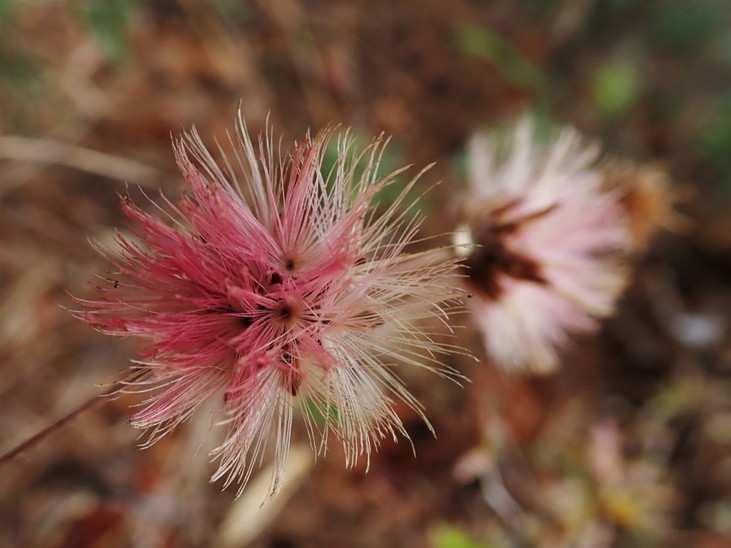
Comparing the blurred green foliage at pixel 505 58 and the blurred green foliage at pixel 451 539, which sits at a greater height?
the blurred green foliage at pixel 505 58

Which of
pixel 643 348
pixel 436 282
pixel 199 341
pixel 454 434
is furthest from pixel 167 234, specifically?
pixel 643 348

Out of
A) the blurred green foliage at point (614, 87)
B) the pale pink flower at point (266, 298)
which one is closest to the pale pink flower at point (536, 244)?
the pale pink flower at point (266, 298)

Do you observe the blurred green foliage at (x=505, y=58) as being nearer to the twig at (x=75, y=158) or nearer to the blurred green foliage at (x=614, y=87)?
the blurred green foliage at (x=614, y=87)

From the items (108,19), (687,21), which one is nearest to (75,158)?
(108,19)

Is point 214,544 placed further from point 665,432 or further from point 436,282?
point 665,432

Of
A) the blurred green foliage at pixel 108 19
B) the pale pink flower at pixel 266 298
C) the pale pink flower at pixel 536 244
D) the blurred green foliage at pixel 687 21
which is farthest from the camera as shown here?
the blurred green foliage at pixel 687 21

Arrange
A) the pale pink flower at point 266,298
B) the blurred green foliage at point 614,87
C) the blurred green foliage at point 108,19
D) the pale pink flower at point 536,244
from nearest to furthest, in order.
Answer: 1. the pale pink flower at point 266,298
2. the pale pink flower at point 536,244
3. the blurred green foliage at point 108,19
4. the blurred green foliage at point 614,87

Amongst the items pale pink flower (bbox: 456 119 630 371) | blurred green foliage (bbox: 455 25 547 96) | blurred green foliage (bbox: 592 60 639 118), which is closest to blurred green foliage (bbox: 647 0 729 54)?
blurred green foliage (bbox: 592 60 639 118)

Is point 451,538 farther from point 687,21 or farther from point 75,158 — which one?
point 687,21
